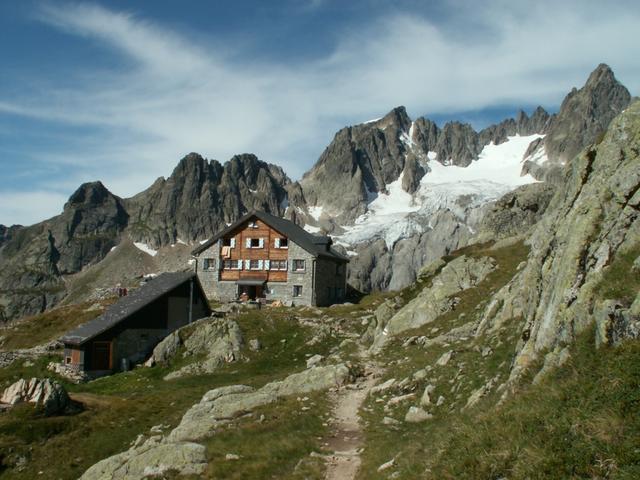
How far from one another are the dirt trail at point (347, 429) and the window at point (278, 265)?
3943 cm

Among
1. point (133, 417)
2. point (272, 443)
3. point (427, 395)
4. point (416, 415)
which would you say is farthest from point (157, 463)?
point (133, 417)

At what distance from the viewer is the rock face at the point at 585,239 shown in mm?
12711

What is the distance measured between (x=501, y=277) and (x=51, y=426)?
2636 cm

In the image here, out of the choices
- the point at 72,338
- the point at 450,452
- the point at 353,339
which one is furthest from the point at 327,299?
the point at 450,452

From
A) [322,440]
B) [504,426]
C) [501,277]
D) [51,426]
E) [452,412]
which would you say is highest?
[501,277]

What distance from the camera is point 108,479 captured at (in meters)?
17.7

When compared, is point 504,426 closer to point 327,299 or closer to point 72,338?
point 72,338

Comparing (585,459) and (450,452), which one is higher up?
(585,459)

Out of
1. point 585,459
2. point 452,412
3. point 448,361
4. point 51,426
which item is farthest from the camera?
point 51,426

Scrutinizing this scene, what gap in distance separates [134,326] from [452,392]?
32964 mm

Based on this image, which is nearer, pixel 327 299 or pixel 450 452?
pixel 450 452

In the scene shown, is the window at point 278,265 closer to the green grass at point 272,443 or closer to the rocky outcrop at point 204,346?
the rocky outcrop at point 204,346

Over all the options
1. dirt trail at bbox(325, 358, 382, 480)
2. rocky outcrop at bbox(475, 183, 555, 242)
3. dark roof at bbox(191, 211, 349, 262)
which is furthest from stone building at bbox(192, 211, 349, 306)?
dirt trail at bbox(325, 358, 382, 480)

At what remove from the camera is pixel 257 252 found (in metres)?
68.2
